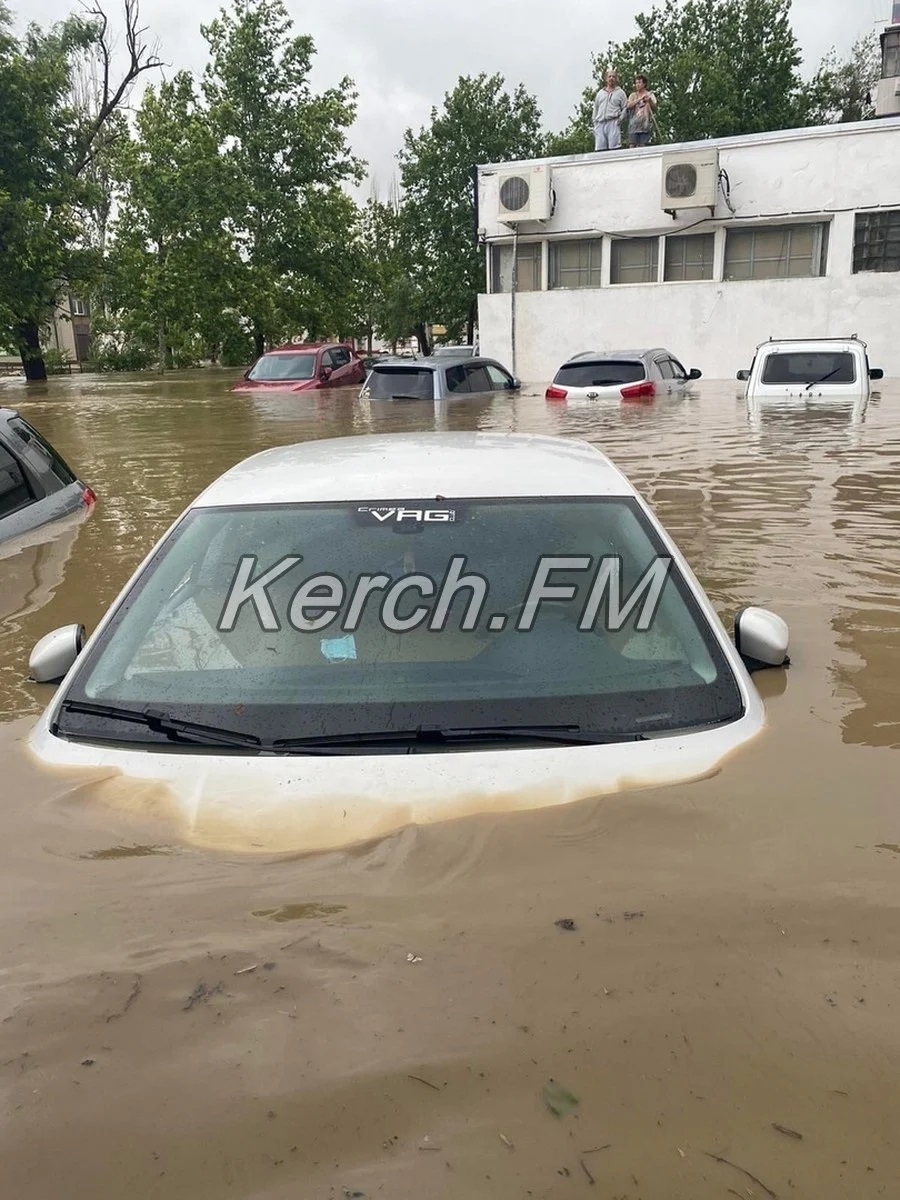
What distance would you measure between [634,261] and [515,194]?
3050 millimetres

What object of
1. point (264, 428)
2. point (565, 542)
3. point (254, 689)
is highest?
point (565, 542)

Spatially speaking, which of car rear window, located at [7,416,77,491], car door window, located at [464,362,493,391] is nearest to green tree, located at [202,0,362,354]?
car door window, located at [464,362,493,391]

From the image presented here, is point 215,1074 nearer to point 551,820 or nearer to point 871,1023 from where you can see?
point 551,820

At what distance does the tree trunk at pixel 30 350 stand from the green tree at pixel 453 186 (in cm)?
1607

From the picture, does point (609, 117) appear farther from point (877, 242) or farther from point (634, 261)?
point (877, 242)

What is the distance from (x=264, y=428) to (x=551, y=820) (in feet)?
43.4

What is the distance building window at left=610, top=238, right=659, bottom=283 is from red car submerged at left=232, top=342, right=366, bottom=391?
661cm

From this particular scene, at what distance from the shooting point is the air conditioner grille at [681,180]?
66.8 ft

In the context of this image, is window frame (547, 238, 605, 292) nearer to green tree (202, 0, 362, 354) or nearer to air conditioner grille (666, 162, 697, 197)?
air conditioner grille (666, 162, 697, 197)

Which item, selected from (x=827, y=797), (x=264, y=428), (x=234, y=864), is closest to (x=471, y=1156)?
(x=234, y=864)

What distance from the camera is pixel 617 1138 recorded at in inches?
61.1

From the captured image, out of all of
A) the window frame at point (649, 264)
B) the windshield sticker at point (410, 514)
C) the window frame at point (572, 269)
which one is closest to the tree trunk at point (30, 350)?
the window frame at point (572, 269)

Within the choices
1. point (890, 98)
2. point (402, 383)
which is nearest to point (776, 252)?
point (890, 98)

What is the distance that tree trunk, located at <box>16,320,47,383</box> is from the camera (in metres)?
26.7
